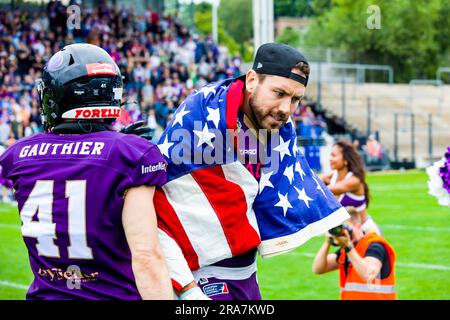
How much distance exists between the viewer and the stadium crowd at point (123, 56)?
20953 millimetres

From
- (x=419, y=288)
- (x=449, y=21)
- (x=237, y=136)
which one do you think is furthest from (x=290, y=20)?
(x=237, y=136)

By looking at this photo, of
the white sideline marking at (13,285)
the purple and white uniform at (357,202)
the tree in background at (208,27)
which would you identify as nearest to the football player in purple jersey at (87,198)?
the purple and white uniform at (357,202)

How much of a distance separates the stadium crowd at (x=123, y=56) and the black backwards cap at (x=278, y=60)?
1547cm

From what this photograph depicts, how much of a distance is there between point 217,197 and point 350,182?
338 centimetres

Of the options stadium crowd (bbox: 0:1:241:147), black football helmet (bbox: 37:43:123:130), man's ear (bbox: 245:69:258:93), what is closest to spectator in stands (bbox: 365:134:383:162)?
stadium crowd (bbox: 0:1:241:147)

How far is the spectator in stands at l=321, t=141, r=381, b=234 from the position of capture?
272 inches

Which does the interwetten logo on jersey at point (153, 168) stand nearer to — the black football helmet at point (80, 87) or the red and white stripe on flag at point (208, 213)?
the black football helmet at point (80, 87)

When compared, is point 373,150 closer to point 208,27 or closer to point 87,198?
point 87,198

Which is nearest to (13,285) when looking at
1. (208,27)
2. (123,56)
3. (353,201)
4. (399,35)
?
(353,201)

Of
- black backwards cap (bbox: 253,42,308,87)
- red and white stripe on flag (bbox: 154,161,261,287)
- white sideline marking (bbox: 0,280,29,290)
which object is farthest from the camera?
white sideline marking (bbox: 0,280,29,290)

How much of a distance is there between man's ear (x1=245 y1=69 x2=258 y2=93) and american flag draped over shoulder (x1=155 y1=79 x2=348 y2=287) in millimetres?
108

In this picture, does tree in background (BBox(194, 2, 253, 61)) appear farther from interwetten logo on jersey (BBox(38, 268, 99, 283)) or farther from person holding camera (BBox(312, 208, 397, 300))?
interwetten logo on jersey (BBox(38, 268, 99, 283))
